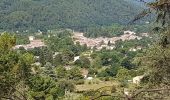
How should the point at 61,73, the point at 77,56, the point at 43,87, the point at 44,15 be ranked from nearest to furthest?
1. the point at 43,87
2. the point at 61,73
3. the point at 77,56
4. the point at 44,15

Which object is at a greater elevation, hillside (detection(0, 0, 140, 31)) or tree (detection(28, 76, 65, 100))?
tree (detection(28, 76, 65, 100))

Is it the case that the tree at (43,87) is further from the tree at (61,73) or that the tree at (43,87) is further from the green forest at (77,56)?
the tree at (61,73)

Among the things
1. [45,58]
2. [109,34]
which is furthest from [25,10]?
[45,58]

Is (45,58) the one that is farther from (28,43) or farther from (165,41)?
(165,41)

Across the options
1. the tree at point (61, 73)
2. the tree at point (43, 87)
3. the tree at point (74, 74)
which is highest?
the tree at point (43, 87)

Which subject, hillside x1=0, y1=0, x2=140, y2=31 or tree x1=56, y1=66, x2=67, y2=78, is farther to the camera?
hillside x1=0, y1=0, x2=140, y2=31

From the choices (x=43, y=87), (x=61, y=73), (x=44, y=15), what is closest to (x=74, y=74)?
(x=61, y=73)

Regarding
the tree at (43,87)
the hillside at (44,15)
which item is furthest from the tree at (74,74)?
the hillside at (44,15)

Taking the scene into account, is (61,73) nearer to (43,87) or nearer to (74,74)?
(74,74)

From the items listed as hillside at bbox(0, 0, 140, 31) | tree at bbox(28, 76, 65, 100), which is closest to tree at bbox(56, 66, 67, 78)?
tree at bbox(28, 76, 65, 100)

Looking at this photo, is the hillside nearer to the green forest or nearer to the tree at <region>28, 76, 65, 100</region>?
the green forest

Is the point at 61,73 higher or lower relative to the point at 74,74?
higher
